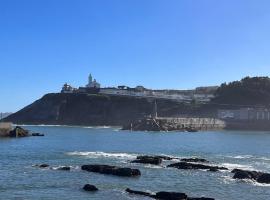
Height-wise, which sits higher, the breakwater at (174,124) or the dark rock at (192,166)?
the breakwater at (174,124)

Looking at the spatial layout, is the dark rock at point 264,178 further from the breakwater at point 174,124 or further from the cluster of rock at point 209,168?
the breakwater at point 174,124

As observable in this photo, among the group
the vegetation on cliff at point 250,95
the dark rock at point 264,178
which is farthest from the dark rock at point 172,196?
the vegetation on cliff at point 250,95

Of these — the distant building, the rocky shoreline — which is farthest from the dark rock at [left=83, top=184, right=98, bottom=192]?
the distant building

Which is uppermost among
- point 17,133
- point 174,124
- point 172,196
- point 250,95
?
point 250,95

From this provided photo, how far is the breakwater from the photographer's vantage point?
152 meters

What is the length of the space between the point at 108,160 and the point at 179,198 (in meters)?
26.6

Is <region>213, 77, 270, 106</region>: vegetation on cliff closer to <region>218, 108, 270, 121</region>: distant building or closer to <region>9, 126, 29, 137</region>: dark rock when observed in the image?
<region>218, 108, 270, 121</region>: distant building

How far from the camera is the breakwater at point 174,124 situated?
5989 inches

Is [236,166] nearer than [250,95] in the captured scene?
Yes

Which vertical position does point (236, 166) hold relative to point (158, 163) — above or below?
below

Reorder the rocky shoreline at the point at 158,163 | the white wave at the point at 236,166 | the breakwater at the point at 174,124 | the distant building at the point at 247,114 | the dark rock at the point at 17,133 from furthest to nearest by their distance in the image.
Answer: the distant building at the point at 247,114
the breakwater at the point at 174,124
the dark rock at the point at 17,133
the white wave at the point at 236,166
the rocky shoreline at the point at 158,163

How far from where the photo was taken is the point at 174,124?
15738 cm

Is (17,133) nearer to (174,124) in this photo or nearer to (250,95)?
(174,124)

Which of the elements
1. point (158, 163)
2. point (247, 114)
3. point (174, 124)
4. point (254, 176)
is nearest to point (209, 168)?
point (158, 163)
